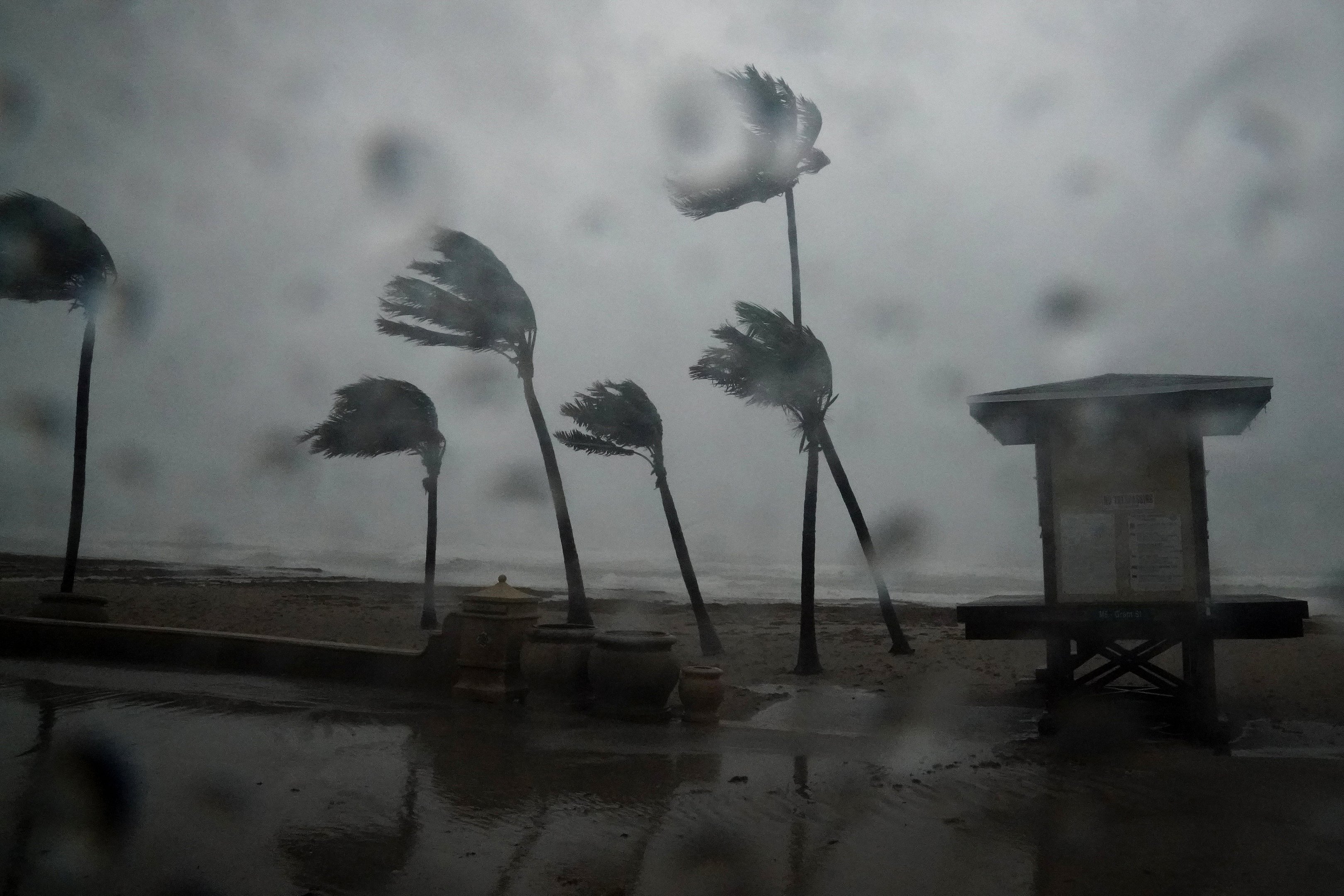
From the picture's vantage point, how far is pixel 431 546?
2361 cm

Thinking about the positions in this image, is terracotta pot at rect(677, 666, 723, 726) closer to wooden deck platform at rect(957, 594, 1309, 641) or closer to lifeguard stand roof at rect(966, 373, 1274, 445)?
wooden deck platform at rect(957, 594, 1309, 641)

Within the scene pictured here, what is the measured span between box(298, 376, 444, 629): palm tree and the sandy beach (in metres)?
3.42

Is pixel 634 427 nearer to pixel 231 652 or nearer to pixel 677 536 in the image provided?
pixel 677 536

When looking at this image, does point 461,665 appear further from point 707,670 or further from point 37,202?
point 37,202

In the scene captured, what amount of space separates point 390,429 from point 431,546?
3115mm

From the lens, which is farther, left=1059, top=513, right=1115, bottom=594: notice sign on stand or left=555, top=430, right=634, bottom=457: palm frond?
left=555, top=430, right=634, bottom=457: palm frond

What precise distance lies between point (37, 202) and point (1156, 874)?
20335 mm

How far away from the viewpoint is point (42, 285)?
18.4 m

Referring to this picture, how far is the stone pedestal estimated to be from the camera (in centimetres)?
1025

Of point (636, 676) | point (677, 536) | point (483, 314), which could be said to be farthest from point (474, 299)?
point (636, 676)

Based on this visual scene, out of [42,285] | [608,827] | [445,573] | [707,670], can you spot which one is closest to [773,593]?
[445,573]

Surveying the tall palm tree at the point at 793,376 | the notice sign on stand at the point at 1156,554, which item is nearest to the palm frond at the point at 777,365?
the tall palm tree at the point at 793,376

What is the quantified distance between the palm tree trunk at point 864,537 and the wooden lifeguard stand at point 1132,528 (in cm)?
711

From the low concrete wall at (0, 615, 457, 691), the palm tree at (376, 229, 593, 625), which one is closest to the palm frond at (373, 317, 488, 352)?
the palm tree at (376, 229, 593, 625)
